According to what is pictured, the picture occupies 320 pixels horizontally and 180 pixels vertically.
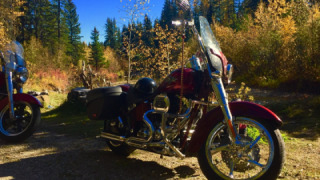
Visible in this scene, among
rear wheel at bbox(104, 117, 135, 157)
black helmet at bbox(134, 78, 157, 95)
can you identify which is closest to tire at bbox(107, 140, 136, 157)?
rear wheel at bbox(104, 117, 135, 157)

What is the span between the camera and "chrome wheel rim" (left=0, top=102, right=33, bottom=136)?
13.7 ft

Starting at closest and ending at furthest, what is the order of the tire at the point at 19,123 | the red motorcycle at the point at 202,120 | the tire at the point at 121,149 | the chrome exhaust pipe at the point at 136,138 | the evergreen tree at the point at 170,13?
the red motorcycle at the point at 202,120 → the chrome exhaust pipe at the point at 136,138 → the evergreen tree at the point at 170,13 → the tire at the point at 121,149 → the tire at the point at 19,123

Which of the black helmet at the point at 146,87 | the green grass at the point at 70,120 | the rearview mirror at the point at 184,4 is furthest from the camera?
the green grass at the point at 70,120

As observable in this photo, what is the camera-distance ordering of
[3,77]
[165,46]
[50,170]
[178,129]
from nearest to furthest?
[178,129] → [50,170] → [3,77] → [165,46]

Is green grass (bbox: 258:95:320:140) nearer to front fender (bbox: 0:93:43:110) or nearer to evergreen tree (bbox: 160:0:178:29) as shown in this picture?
evergreen tree (bbox: 160:0:178:29)

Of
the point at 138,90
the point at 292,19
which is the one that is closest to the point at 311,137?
the point at 138,90

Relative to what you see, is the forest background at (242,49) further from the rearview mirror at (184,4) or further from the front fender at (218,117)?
the front fender at (218,117)

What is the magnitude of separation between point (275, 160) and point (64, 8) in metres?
43.7

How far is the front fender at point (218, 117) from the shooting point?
2.14 meters

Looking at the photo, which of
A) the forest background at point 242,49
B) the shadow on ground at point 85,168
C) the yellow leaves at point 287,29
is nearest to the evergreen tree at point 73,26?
the forest background at point 242,49

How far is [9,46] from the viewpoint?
4617 millimetres

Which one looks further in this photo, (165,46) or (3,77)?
(165,46)

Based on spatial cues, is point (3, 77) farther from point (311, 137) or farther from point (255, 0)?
point (255, 0)

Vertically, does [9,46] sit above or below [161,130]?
above
